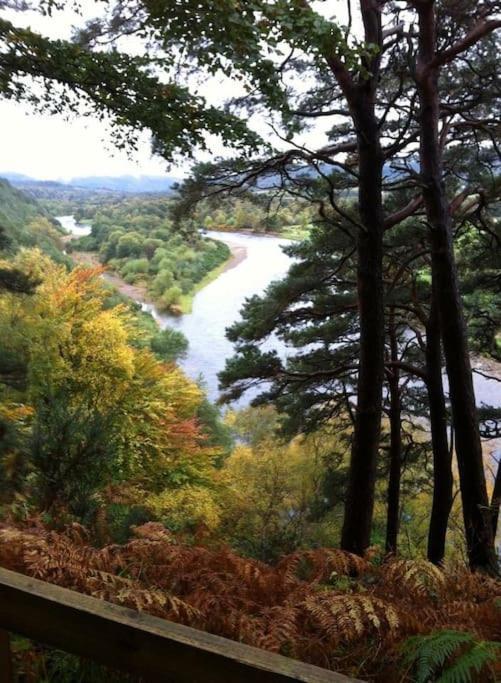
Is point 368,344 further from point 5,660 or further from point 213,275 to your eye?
point 213,275

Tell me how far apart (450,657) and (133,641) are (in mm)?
915

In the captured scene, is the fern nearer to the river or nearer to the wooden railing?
the wooden railing

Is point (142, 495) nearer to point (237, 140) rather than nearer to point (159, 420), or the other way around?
point (159, 420)

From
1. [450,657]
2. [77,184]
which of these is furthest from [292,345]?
[77,184]

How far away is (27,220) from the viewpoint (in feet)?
76.8

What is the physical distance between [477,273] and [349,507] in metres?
5.58

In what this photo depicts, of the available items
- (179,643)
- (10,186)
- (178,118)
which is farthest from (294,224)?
(10,186)

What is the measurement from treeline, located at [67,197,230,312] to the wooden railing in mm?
14774

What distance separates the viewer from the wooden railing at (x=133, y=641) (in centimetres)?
104

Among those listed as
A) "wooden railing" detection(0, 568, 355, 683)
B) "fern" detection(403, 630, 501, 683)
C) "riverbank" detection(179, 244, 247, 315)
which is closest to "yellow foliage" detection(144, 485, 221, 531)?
"fern" detection(403, 630, 501, 683)

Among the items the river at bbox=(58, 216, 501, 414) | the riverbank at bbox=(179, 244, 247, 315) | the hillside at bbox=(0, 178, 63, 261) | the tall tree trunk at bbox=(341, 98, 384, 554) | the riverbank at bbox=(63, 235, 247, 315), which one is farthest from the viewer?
the riverbank at bbox=(63, 235, 247, 315)

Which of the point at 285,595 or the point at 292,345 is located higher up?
the point at 292,345

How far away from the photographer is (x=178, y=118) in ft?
12.9

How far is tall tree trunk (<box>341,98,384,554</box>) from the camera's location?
4965 millimetres
